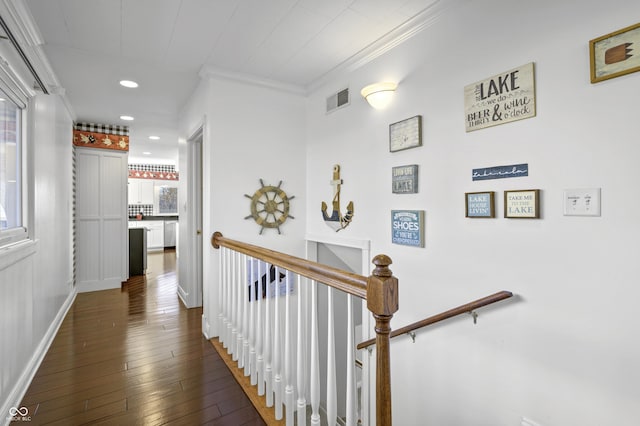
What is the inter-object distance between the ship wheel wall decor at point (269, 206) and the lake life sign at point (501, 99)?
6.28ft

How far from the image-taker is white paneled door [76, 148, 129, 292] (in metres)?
4.46

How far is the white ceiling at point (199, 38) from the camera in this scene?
199 cm

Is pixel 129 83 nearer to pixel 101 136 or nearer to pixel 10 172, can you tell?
pixel 10 172

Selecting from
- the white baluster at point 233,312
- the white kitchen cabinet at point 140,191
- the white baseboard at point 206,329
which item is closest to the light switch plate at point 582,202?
the white baluster at point 233,312

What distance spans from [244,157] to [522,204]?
2327mm

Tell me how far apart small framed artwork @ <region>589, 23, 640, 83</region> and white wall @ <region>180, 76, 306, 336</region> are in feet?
8.07

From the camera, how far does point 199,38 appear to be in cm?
234

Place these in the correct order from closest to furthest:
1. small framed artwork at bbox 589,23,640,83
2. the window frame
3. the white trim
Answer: small framed artwork at bbox 589,23,640,83 → the white trim → the window frame

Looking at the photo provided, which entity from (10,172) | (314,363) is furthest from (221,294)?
(10,172)

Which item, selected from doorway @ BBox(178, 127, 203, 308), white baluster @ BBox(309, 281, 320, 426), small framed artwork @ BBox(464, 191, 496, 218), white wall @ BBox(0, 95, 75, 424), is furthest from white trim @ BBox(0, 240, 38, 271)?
small framed artwork @ BBox(464, 191, 496, 218)

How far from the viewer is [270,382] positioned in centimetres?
179

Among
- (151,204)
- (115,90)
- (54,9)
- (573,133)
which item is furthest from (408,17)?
Result: (151,204)

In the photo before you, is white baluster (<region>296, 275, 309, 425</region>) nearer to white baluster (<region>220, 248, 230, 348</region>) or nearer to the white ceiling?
white baluster (<region>220, 248, 230, 348</region>)

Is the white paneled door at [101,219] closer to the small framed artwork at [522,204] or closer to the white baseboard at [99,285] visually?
the white baseboard at [99,285]
